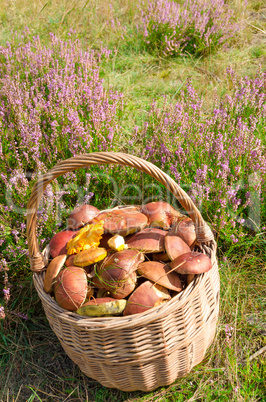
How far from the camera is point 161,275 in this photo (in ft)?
5.44

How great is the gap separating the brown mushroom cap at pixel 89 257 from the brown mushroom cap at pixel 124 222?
6.9 inches

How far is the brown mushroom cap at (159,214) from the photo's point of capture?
2.02 metres

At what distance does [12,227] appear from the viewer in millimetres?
2549

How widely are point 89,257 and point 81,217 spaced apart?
1.32 ft

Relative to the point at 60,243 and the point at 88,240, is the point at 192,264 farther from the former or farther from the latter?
the point at 60,243

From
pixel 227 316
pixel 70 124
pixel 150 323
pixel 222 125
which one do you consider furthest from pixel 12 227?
pixel 222 125

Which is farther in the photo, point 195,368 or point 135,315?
point 195,368

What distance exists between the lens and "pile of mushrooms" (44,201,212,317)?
5.30 ft

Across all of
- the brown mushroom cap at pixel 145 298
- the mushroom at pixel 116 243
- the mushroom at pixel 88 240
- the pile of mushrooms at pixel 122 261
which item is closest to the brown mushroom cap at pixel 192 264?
the pile of mushrooms at pixel 122 261

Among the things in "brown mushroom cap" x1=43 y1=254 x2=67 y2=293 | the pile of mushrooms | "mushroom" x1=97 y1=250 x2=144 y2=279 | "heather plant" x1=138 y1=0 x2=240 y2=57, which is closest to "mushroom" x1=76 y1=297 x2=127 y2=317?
the pile of mushrooms

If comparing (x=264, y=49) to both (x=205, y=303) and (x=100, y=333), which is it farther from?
(x=100, y=333)

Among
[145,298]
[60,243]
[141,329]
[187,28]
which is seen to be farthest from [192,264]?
[187,28]

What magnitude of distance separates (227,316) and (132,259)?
901 mm

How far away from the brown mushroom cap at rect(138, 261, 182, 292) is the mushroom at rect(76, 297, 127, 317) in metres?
0.18
